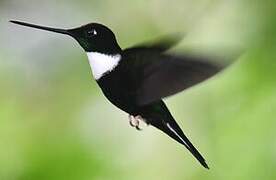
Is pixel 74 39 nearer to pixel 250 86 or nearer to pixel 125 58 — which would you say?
pixel 125 58

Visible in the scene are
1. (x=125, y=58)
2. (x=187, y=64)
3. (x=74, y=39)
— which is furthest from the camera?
(x=74, y=39)

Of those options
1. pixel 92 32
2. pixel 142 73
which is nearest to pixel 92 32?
pixel 92 32

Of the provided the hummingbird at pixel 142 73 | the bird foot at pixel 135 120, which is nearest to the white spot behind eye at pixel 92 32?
the hummingbird at pixel 142 73

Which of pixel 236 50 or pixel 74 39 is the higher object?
pixel 74 39

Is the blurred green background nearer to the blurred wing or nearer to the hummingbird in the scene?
the hummingbird

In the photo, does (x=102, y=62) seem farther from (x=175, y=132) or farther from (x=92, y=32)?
(x=175, y=132)

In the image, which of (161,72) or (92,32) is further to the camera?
(92,32)

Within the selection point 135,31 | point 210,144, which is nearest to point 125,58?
point 135,31

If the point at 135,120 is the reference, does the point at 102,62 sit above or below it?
above

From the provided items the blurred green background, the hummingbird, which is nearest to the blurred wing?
the hummingbird
